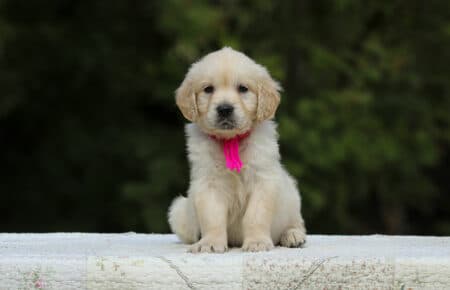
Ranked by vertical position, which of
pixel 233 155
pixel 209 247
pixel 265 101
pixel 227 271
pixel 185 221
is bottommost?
pixel 227 271

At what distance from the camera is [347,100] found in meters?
11.4

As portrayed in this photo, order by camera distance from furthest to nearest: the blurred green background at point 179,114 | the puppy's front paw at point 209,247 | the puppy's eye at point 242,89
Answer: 1. the blurred green background at point 179,114
2. the puppy's eye at point 242,89
3. the puppy's front paw at point 209,247

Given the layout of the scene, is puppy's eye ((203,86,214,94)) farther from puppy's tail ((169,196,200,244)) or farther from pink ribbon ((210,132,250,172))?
puppy's tail ((169,196,200,244))

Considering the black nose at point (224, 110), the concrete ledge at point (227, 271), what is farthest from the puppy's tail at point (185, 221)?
the concrete ledge at point (227, 271)

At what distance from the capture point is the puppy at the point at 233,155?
213 inches

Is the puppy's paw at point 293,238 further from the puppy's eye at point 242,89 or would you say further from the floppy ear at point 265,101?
the puppy's eye at point 242,89

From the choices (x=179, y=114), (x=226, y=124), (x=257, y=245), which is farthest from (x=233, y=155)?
(x=179, y=114)

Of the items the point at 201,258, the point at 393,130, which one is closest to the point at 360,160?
the point at 393,130

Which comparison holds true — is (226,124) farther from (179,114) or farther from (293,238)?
(179,114)

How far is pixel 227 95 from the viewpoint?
5406 mm

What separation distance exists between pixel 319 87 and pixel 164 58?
6.86 feet

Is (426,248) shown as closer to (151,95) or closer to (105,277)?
(105,277)

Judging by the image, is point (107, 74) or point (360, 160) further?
point (107, 74)

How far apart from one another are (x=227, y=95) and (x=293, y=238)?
104cm
